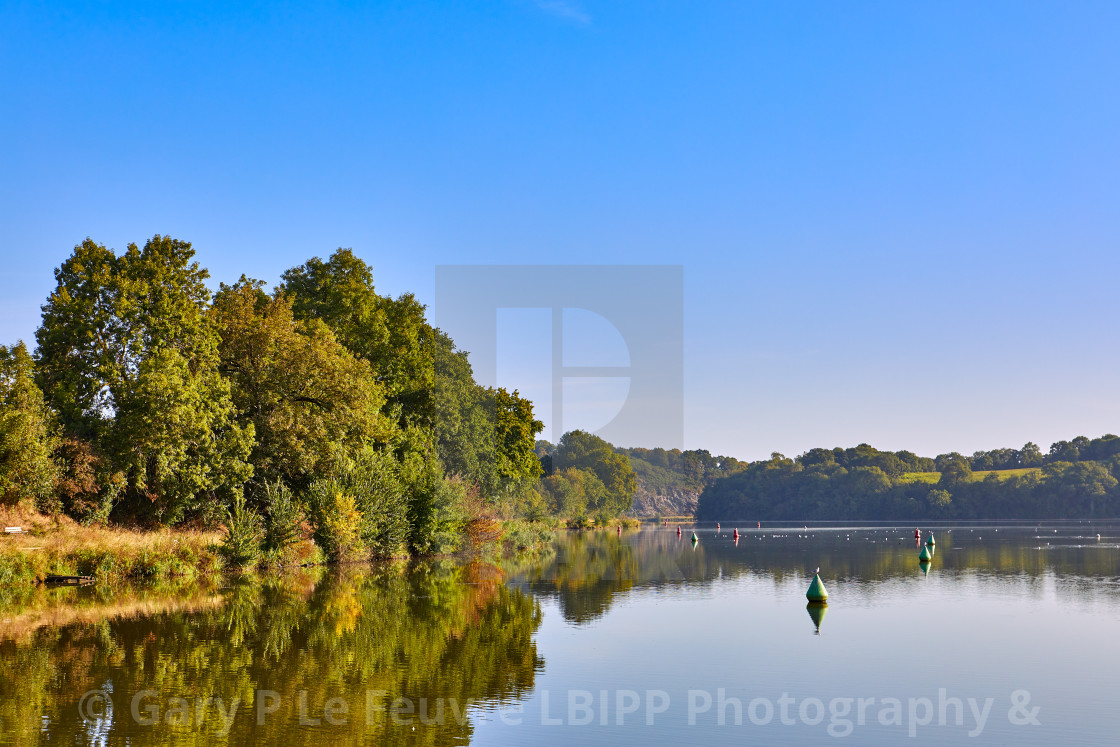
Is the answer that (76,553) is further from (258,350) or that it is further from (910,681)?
(910,681)

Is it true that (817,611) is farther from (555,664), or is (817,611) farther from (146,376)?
(146,376)

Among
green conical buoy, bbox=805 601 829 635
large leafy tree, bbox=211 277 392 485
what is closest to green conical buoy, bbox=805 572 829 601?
green conical buoy, bbox=805 601 829 635

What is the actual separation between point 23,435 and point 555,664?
89.3 ft

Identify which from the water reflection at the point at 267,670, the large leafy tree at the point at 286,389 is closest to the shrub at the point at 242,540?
the large leafy tree at the point at 286,389

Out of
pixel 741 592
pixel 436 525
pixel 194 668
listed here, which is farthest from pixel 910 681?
pixel 436 525

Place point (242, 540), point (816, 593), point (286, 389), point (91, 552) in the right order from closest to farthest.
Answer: point (816, 593) < point (91, 552) < point (242, 540) < point (286, 389)

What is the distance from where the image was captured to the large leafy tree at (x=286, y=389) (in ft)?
151

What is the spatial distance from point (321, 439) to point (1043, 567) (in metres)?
39.7

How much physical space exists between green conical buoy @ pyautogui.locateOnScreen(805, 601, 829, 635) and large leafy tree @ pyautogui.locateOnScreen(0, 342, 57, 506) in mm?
30747

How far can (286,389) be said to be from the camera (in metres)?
46.8

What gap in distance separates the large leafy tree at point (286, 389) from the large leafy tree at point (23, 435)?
9.33 metres

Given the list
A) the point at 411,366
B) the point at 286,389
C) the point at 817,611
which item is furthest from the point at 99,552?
the point at 411,366

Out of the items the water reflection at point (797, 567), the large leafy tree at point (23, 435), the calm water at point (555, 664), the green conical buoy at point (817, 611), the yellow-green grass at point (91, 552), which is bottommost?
the water reflection at point (797, 567)

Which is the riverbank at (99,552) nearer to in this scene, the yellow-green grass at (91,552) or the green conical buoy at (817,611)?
the yellow-green grass at (91,552)
